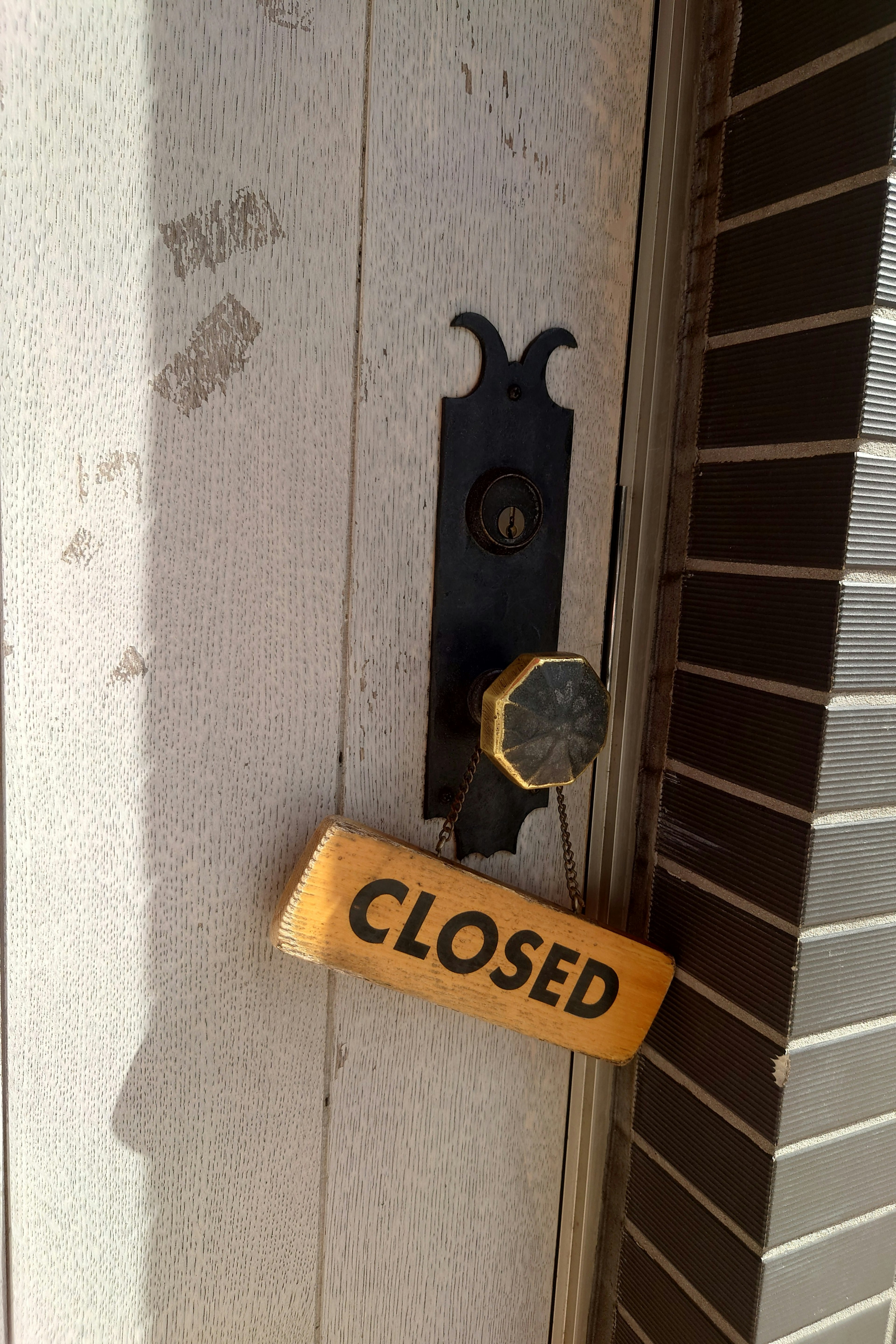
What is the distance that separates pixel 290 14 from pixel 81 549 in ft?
1.16

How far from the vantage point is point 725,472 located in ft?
2.09

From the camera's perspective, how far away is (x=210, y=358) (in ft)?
1.77

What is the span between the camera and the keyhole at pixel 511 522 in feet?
2.05

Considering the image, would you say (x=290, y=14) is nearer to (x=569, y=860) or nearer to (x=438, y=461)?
(x=438, y=461)

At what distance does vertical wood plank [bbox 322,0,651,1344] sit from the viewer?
0.58 m

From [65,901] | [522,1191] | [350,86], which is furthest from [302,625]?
[522,1191]

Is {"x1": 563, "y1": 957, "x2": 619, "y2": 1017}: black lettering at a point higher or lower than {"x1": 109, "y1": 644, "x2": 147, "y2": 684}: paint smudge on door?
lower

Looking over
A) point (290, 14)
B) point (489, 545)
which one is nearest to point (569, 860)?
point (489, 545)

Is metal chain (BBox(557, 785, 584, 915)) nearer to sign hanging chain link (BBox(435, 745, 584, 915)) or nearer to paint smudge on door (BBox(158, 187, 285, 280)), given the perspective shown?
sign hanging chain link (BBox(435, 745, 584, 915))

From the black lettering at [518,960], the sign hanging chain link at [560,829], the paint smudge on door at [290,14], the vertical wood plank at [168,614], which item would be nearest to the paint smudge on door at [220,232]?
the vertical wood plank at [168,614]

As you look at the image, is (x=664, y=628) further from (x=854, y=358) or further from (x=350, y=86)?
(x=350, y=86)

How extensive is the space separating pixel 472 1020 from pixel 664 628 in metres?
0.35

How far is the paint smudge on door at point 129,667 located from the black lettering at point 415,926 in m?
0.24

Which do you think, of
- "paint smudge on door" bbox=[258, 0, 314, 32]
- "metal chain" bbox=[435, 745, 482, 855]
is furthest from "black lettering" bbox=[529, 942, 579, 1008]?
"paint smudge on door" bbox=[258, 0, 314, 32]
